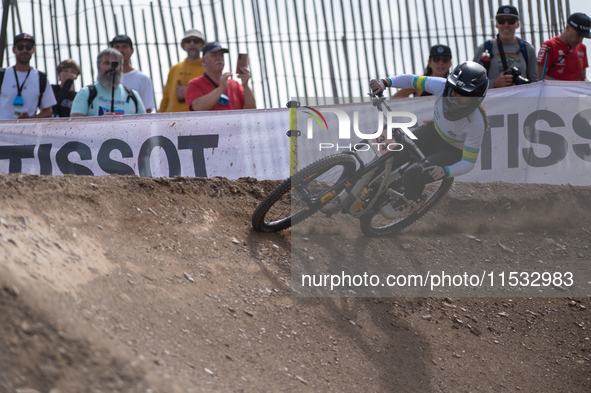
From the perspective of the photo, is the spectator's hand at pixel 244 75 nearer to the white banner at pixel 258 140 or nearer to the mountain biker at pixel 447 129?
the white banner at pixel 258 140

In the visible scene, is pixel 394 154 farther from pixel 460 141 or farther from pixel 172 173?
pixel 172 173

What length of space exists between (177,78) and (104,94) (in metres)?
1.15

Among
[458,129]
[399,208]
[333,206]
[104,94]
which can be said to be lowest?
[399,208]

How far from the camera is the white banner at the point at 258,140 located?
22.3 feet

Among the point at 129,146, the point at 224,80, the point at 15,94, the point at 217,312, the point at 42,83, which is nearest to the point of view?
the point at 217,312

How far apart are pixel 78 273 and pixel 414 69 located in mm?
6907

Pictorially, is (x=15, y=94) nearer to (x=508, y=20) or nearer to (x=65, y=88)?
(x=65, y=88)

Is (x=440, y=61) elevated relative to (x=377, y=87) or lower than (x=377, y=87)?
elevated

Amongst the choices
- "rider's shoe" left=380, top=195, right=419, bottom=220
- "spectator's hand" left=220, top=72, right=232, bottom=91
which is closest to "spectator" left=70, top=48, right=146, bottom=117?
"spectator's hand" left=220, top=72, right=232, bottom=91

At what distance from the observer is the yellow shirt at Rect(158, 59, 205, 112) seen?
7754mm

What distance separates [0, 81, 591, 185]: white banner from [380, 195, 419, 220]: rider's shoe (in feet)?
4.71

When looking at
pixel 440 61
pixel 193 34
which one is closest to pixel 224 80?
pixel 193 34

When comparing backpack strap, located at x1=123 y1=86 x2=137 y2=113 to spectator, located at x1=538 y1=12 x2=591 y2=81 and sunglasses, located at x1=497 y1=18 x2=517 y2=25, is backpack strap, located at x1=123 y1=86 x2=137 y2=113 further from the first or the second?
spectator, located at x1=538 y1=12 x2=591 y2=81

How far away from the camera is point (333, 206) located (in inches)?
217
